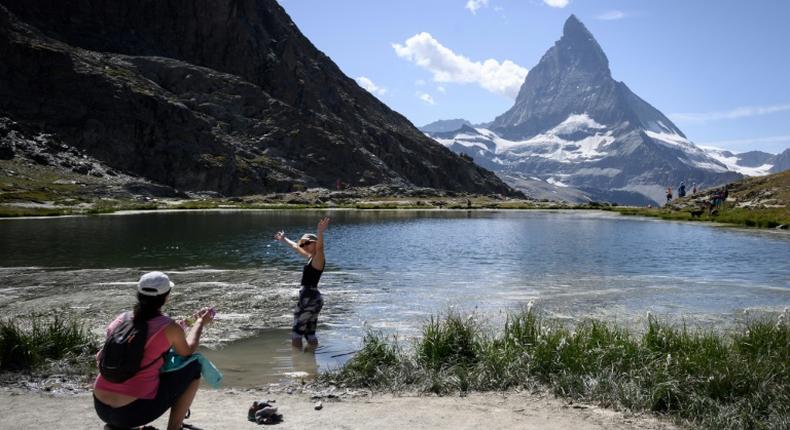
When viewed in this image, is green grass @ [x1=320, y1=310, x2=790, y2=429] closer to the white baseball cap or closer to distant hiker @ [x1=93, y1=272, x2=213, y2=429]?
distant hiker @ [x1=93, y1=272, x2=213, y2=429]

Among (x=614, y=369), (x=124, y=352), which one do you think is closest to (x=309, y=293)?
(x=614, y=369)

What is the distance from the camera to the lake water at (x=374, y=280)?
63.5 feet

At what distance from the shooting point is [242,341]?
17.2 m

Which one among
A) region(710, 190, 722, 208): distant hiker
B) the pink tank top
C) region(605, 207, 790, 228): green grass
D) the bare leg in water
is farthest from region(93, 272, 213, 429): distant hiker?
region(710, 190, 722, 208): distant hiker

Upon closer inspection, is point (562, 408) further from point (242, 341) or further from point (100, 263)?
point (100, 263)

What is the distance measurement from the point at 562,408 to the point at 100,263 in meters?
30.2

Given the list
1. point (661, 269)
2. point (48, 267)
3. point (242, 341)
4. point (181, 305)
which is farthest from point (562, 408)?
point (48, 267)

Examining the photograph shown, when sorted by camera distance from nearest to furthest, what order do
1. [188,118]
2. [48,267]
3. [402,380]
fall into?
[402,380] → [48,267] → [188,118]

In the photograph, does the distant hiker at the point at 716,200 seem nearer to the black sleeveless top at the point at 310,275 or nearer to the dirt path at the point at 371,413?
the black sleeveless top at the point at 310,275

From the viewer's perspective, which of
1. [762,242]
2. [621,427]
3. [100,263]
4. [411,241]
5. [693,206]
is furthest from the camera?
[693,206]

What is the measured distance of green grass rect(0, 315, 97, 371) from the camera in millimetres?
13734

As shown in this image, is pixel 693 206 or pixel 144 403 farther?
pixel 693 206

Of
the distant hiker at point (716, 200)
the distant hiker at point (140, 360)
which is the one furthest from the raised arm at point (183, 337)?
the distant hiker at point (716, 200)

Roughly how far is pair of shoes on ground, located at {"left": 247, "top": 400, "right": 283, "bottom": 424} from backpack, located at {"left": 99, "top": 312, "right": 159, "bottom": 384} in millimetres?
2718
